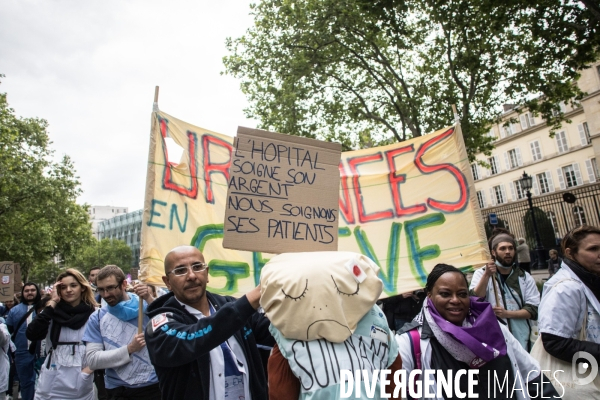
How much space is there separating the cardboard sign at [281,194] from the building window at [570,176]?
40016 millimetres

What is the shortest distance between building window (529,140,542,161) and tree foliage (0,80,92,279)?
3586cm

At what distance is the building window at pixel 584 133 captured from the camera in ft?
115

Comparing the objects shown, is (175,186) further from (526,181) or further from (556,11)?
(526,181)

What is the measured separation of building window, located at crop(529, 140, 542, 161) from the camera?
39.3 metres

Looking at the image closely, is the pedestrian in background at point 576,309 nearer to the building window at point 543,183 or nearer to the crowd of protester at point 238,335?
the crowd of protester at point 238,335

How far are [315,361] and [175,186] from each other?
2.26m

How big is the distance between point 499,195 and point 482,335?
45099mm

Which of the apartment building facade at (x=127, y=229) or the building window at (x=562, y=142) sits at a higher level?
the apartment building facade at (x=127, y=229)

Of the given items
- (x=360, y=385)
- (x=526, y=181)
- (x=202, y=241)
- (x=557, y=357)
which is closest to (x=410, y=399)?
(x=360, y=385)

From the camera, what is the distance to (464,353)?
2236 millimetres

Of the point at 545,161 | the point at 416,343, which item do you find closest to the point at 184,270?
the point at 416,343

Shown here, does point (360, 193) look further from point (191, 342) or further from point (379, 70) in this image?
point (379, 70)

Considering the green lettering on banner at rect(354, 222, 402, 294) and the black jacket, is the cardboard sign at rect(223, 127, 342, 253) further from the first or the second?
the green lettering on banner at rect(354, 222, 402, 294)

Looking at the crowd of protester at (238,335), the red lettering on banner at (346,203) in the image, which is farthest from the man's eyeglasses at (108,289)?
the red lettering on banner at (346,203)
